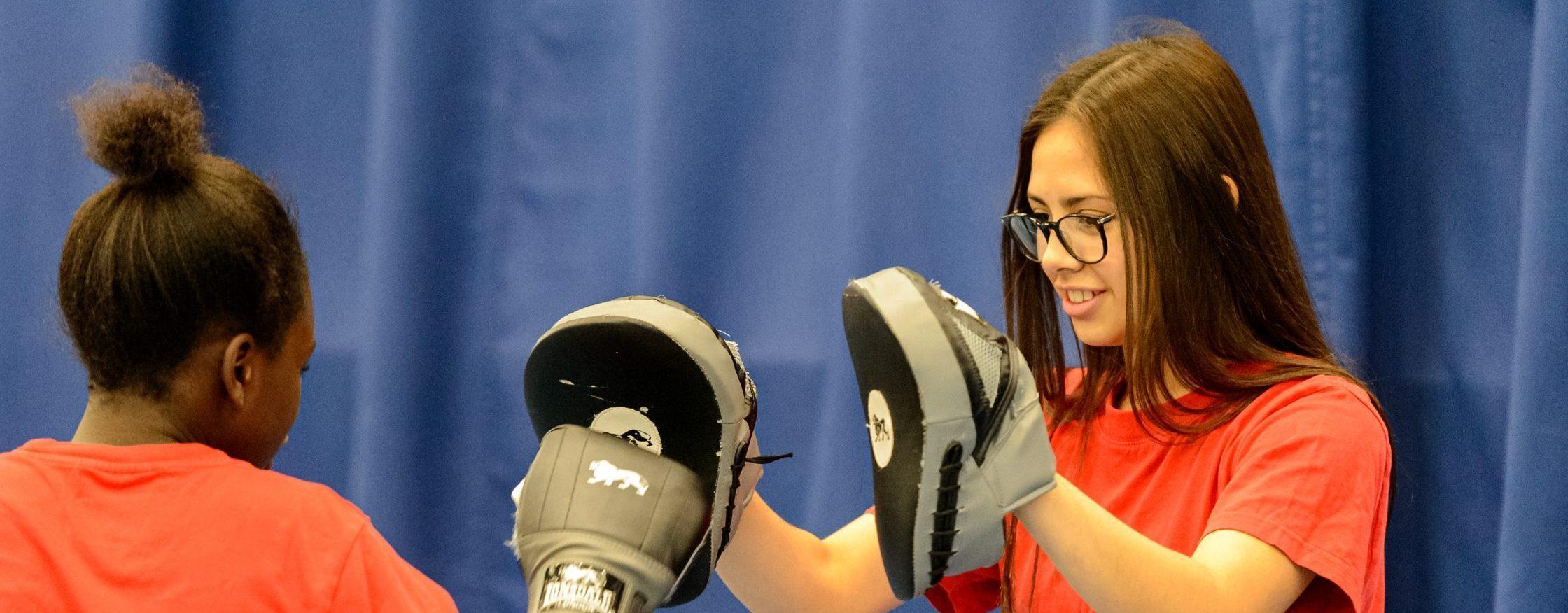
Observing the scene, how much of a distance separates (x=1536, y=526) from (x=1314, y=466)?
435mm

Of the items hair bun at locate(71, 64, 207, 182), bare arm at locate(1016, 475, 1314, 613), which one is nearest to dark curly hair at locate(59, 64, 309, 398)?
hair bun at locate(71, 64, 207, 182)

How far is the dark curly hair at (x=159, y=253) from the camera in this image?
797 millimetres

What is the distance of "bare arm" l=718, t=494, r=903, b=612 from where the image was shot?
109 cm

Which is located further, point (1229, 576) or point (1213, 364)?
point (1213, 364)

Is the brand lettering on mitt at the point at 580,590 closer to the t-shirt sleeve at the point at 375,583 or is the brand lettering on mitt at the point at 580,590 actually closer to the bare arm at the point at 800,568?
the t-shirt sleeve at the point at 375,583

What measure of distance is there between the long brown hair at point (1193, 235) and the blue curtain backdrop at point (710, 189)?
1.09 ft

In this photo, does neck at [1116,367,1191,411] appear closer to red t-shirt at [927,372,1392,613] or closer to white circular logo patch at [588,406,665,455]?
red t-shirt at [927,372,1392,613]

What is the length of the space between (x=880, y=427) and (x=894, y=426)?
1.2 inches

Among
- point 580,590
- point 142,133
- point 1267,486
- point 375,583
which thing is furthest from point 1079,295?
point 142,133

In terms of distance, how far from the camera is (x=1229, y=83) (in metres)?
1.01

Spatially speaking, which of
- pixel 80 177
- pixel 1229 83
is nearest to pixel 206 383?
pixel 1229 83

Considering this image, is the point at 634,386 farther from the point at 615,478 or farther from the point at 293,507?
the point at 293,507

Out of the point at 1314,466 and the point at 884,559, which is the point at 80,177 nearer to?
the point at 884,559

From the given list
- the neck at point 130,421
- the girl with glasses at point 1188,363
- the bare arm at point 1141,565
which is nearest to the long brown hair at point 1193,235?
the girl with glasses at point 1188,363
